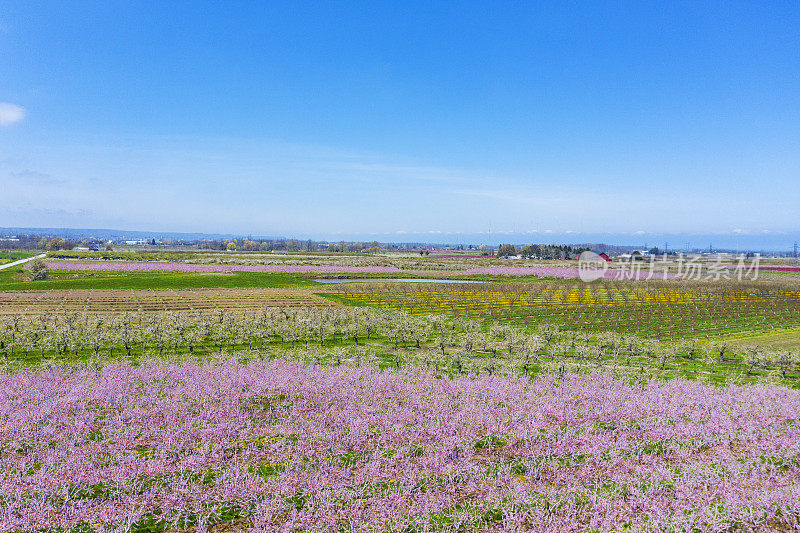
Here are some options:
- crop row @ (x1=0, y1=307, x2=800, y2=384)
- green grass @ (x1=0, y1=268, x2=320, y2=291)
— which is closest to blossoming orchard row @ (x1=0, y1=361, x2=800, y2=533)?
crop row @ (x1=0, y1=307, x2=800, y2=384)

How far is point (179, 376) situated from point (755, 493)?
19428mm

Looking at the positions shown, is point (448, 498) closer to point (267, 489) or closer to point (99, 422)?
point (267, 489)

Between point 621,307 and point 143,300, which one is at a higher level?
point 621,307

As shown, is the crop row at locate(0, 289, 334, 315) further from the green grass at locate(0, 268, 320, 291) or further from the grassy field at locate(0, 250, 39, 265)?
the grassy field at locate(0, 250, 39, 265)

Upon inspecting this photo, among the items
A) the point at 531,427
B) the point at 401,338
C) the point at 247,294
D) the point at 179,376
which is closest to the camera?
the point at 531,427

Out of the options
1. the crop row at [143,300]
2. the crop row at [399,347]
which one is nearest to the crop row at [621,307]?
the crop row at [143,300]

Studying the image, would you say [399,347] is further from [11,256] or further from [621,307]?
[11,256]

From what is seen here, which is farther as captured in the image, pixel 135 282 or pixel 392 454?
pixel 135 282

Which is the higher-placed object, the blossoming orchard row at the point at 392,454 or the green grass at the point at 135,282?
the blossoming orchard row at the point at 392,454

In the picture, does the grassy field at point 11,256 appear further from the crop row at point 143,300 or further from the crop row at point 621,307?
the crop row at point 621,307

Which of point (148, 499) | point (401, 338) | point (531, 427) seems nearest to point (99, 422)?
point (148, 499)

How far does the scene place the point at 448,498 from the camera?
9586 millimetres

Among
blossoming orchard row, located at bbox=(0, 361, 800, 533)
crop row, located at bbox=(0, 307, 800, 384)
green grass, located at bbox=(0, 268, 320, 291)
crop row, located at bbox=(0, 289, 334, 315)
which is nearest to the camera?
blossoming orchard row, located at bbox=(0, 361, 800, 533)

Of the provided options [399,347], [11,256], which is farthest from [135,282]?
[11,256]
